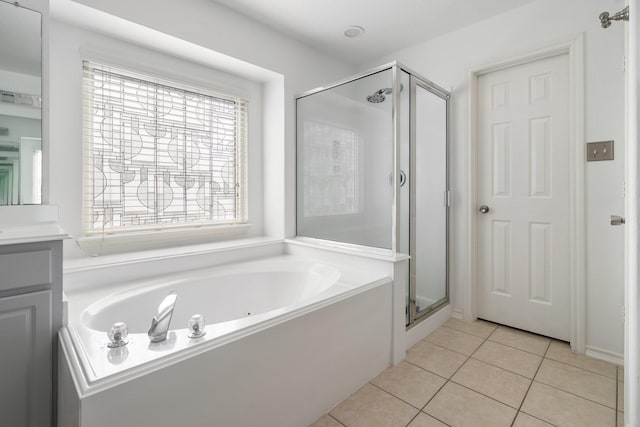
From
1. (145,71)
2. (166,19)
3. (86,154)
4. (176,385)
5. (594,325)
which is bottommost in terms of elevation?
(594,325)

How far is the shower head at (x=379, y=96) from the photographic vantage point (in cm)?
208

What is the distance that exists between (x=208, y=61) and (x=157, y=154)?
2.68ft

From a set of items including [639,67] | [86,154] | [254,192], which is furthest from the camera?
[254,192]

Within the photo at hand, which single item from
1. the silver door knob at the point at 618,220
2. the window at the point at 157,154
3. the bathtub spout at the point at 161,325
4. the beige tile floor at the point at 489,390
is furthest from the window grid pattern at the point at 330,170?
the bathtub spout at the point at 161,325

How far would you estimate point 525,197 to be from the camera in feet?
7.47

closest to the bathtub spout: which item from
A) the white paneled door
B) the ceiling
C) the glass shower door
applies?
the glass shower door

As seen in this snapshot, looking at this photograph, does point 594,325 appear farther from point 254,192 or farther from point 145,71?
point 145,71

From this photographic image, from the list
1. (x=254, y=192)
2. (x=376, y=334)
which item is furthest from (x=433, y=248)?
(x=254, y=192)

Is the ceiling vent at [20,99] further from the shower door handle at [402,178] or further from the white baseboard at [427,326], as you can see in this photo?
the white baseboard at [427,326]

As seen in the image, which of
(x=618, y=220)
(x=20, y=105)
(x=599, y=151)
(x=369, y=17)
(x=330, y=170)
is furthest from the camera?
(x=330, y=170)

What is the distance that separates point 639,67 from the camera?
2.71ft

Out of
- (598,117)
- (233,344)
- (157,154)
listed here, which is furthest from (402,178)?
(157,154)

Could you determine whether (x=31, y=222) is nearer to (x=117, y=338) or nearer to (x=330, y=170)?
(x=117, y=338)

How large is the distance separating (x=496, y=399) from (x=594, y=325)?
0.96 meters
